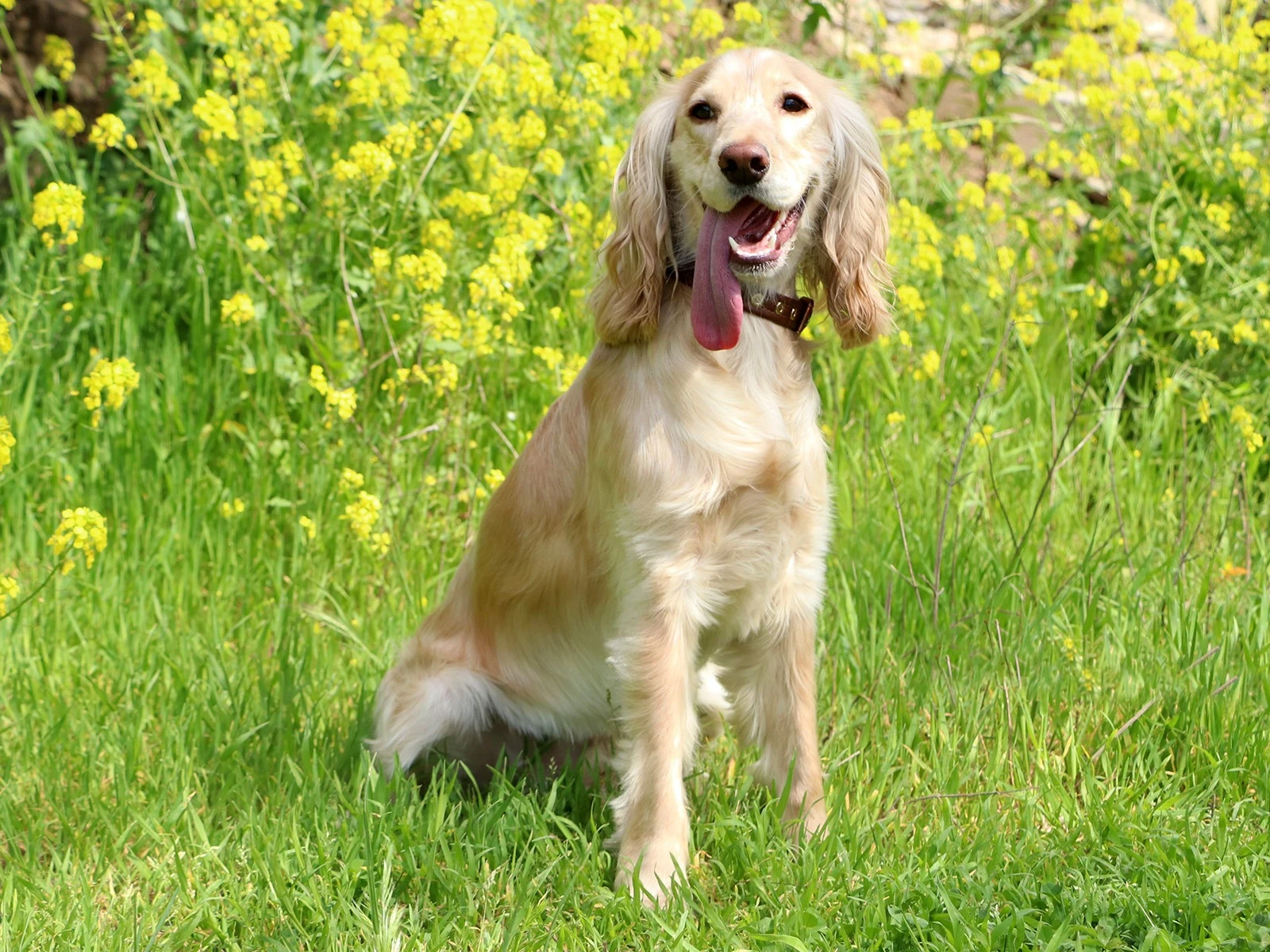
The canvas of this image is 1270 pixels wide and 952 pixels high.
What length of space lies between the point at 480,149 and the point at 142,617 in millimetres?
1933

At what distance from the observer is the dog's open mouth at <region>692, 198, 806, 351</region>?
106 inches

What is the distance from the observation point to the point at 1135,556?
12.7 ft

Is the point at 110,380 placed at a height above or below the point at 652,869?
above

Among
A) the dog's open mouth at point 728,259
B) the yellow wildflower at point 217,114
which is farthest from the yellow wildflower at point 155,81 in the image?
the dog's open mouth at point 728,259

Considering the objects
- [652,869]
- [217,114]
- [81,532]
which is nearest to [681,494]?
[652,869]

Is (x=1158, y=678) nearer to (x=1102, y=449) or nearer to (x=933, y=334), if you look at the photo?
(x=1102, y=449)

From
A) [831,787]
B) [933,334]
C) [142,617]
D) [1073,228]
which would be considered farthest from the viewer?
[1073,228]

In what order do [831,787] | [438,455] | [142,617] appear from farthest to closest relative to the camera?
[438,455] → [142,617] → [831,787]

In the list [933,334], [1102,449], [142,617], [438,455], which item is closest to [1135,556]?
[1102,449]

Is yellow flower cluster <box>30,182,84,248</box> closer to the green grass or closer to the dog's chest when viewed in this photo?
the green grass

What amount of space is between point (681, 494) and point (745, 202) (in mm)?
637

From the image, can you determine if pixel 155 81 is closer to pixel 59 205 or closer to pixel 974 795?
pixel 59 205

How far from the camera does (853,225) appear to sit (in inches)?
120

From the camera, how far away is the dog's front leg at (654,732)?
2.70 metres
